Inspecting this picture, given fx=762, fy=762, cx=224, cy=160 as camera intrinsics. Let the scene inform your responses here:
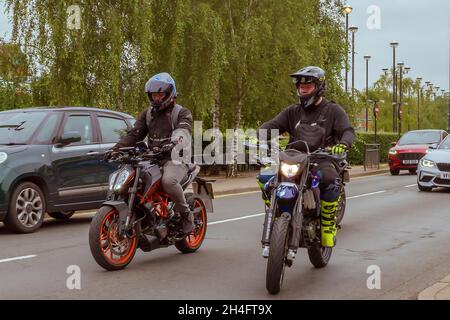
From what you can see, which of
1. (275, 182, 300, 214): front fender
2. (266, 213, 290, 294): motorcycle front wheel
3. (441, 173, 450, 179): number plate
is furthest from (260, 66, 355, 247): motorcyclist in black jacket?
(441, 173, 450, 179): number plate

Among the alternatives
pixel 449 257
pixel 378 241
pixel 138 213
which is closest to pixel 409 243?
pixel 378 241

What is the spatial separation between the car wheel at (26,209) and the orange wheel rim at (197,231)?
2796 millimetres

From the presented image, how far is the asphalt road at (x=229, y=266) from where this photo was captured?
6.48 m

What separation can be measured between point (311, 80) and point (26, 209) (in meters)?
4.95

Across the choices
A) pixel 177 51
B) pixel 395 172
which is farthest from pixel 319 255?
pixel 395 172

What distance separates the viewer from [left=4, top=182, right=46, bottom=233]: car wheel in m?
10.1

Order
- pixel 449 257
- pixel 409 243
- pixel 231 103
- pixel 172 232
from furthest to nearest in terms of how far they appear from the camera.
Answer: pixel 231 103
pixel 409 243
pixel 449 257
pixel 172 232

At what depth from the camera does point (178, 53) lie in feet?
74.6

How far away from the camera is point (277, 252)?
6062mm

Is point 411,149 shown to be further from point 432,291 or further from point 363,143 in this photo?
point 432,291

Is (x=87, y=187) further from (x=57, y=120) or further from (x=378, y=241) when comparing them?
(x=378, y=241)

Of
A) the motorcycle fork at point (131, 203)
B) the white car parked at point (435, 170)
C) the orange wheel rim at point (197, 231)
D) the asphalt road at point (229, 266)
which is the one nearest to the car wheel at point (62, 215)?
the asphalt road at point (229, 266)

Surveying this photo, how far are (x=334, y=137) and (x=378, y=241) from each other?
114 inches

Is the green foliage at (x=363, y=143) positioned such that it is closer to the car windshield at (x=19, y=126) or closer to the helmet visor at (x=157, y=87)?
the car windshield at (x=19, y=126)
